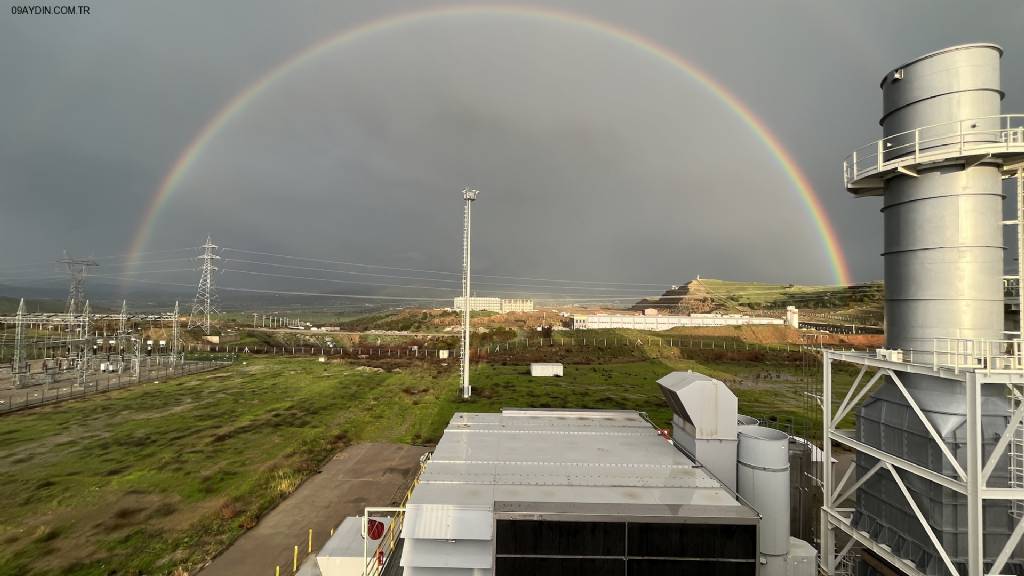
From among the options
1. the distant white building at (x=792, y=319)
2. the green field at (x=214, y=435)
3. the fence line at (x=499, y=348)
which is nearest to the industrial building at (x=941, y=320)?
the green field at (x=214, y=435)

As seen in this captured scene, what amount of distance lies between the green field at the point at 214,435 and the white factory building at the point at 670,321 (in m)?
43.2

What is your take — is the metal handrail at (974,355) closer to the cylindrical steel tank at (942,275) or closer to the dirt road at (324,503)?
the cylindrical steel tank at (942,275)

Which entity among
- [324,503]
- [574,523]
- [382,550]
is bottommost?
[324,503]

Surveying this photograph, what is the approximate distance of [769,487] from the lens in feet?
51.5

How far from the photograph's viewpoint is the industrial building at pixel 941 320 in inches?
470

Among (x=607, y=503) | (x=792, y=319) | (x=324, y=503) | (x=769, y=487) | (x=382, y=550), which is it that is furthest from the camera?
(x=792, y=319)

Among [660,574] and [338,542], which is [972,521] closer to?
[660,574]

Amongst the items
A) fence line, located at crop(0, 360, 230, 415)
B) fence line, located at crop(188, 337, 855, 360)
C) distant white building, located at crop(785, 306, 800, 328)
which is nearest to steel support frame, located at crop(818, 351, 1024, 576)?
fence line, located at crop(188, 337, 855, 360)

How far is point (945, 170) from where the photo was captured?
13.2m

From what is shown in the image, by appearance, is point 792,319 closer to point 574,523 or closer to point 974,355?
point 974,355

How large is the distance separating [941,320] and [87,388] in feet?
228

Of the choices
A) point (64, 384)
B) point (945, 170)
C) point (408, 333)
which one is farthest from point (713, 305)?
point (64, 384)

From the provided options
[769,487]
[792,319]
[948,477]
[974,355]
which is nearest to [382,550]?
[769,487]

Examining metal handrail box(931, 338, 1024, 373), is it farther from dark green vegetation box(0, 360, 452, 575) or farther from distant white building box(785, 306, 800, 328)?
distant white building box(785, 306, 800, 328)
